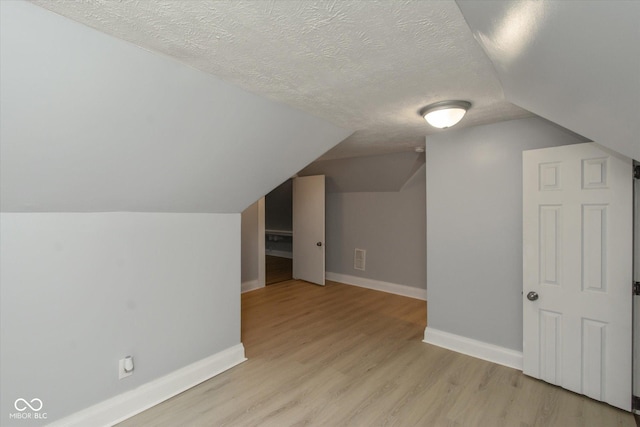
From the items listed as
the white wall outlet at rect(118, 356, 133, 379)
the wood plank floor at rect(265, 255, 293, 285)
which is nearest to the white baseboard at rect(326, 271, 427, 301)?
the wood plank floor at rect(265, 255, 293, 285)

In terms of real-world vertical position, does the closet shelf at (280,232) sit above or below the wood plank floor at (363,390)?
above

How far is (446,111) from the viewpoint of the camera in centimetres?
225

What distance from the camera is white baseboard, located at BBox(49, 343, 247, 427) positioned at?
189 centimetres

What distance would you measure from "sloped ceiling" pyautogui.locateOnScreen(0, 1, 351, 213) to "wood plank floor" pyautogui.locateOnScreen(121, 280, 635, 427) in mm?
1466

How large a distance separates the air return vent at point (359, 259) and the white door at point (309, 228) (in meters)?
0.62

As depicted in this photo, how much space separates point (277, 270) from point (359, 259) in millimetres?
2092

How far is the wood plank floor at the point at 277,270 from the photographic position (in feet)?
19.0

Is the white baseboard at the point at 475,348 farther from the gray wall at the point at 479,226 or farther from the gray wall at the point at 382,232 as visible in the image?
the gray wall at the point at 382,232

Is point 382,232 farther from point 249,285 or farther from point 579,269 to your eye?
point 579,269

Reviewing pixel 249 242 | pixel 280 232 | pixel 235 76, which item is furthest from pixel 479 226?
pixel 280 232

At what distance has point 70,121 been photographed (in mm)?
1456

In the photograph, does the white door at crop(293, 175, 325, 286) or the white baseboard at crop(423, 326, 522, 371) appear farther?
the white door at crop(293, 175, 325, 286)

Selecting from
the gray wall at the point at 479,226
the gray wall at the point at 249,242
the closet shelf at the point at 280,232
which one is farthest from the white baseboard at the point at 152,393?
the closet shelf at the point at 280,232

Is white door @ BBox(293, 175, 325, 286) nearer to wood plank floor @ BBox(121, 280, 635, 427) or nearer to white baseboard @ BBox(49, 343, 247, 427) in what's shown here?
wood plank floor @ BBox(121, 280, 635, 427)
